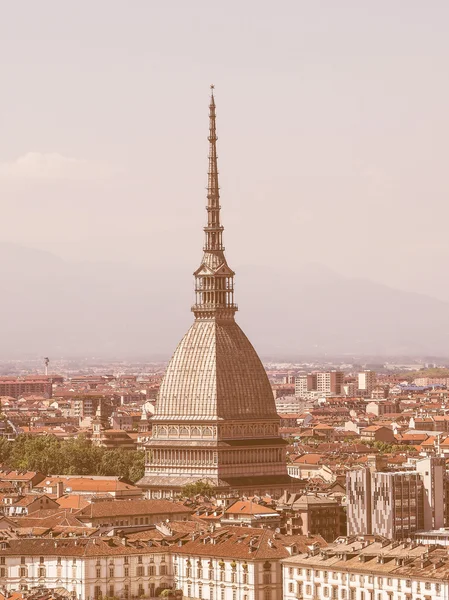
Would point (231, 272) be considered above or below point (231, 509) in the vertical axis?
above

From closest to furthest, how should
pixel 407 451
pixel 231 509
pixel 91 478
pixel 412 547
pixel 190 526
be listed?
pixel 412 547, pixel 190 526, pixel 231 509, pixel 91 478, pixel 407 451

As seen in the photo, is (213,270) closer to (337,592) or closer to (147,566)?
(147,566)

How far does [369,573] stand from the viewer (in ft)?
325

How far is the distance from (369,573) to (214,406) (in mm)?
62740

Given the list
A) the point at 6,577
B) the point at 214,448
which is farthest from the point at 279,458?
the point at 6,577

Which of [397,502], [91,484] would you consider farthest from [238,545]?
[91,484]

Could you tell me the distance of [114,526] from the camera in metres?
121

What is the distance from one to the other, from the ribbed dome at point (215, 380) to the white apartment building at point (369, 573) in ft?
182

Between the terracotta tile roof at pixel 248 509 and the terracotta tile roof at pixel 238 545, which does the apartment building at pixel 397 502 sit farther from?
the terracotta tile roof at pixel 238 545

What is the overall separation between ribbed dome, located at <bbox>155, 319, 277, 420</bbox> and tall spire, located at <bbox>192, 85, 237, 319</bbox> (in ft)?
2.95

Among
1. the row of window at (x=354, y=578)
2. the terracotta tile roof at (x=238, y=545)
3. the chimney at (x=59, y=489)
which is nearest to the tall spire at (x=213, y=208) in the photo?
the chimney at (x=59, y=489)

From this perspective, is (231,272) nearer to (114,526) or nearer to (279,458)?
(279,458)

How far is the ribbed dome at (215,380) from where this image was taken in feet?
531

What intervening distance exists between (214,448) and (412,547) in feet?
183
